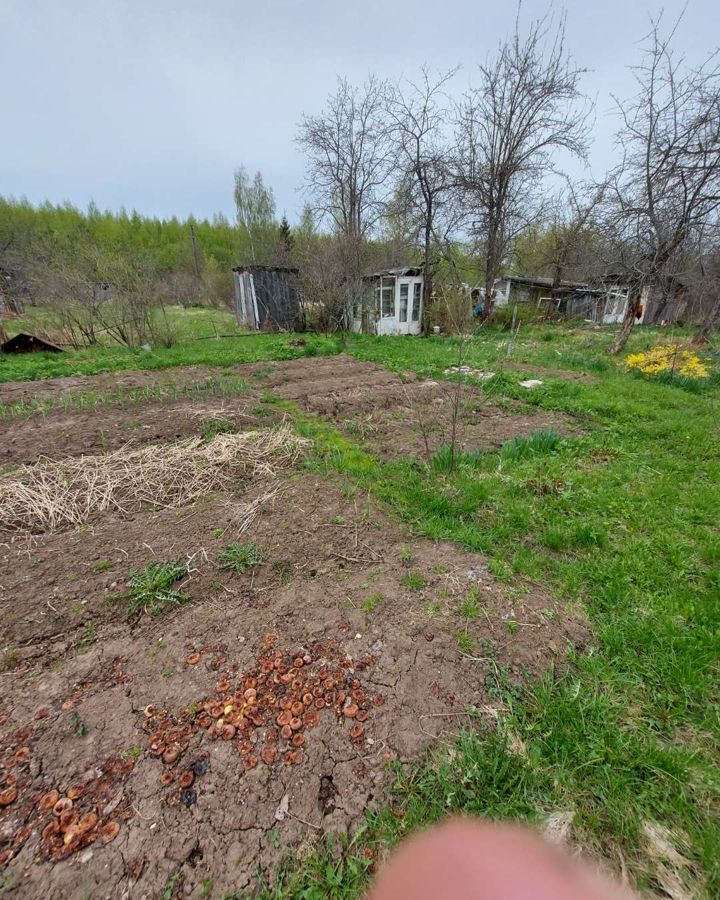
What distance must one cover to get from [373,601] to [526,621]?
90 cm

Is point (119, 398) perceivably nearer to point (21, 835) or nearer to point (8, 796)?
point (8, 796)

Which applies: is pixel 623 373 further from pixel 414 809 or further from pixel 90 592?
pixel 90 592

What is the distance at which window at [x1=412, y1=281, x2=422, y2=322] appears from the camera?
50.6 feet

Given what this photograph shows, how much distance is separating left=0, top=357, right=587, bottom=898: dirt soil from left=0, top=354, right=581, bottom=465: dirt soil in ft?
5.65

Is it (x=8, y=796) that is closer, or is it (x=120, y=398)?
(x=8, y=796)

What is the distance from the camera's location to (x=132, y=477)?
11.3 ft

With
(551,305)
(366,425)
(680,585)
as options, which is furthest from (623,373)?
(551,305)

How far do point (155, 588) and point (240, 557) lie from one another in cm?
54

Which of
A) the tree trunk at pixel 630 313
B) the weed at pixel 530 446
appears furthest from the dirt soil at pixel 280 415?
the tree trunk at pixel 630 313

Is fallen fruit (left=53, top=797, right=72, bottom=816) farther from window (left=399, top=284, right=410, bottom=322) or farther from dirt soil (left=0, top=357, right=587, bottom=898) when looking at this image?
window (left=399, top=284, right=410, bottom=322)

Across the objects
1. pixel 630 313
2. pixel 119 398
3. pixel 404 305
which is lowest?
pixel 119 398

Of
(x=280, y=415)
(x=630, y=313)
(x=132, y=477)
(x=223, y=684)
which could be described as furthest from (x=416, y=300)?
(x=223, y=684)

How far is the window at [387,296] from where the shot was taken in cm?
1484

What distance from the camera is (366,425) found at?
5.09 m
